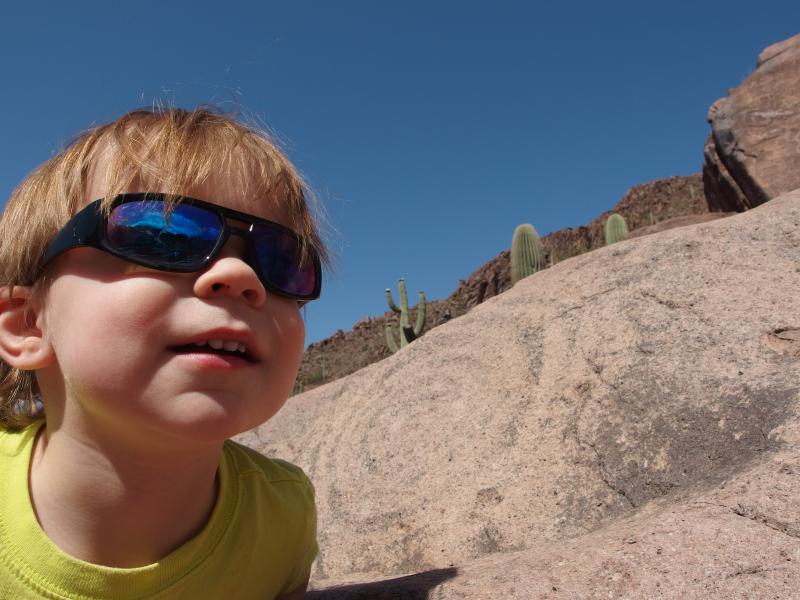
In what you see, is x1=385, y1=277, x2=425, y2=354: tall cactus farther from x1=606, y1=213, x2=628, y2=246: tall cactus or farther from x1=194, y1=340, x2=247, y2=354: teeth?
x1=194, y1=340, x2=247, y2=354: teeth

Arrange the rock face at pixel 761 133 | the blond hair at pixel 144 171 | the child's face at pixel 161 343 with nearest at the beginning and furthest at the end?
the child's face at pixel 161 343, the blond hair at pixel 144 171, the rock face at pixel 761 133

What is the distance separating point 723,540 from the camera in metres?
1.41

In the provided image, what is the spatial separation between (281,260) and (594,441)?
60.7 inches

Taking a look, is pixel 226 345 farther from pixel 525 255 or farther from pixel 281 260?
pixel 525 255

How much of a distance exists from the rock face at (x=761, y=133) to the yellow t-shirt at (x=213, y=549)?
6.69m

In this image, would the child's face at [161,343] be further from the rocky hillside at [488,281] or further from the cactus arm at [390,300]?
the rocky hillside at [488,281]

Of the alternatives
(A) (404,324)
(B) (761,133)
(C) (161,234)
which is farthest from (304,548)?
(A) (404,324)

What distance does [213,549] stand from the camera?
149cm

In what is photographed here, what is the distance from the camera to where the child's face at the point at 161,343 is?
3.70 ft

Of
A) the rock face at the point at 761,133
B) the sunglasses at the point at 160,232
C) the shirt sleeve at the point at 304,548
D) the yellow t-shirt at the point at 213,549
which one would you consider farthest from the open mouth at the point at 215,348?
the rock face at the point at 761,133

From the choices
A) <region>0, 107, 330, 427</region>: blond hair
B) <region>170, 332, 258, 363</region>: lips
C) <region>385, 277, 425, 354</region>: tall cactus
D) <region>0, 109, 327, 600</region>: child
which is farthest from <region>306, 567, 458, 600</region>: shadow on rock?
<region>385, 277, 425, 354</region>: tall cactus

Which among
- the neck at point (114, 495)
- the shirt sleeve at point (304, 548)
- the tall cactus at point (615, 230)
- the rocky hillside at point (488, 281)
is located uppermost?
the rocky hillside at point (488, 281)

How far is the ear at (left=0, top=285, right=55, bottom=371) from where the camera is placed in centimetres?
130

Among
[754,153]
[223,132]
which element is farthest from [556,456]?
[754,153]
